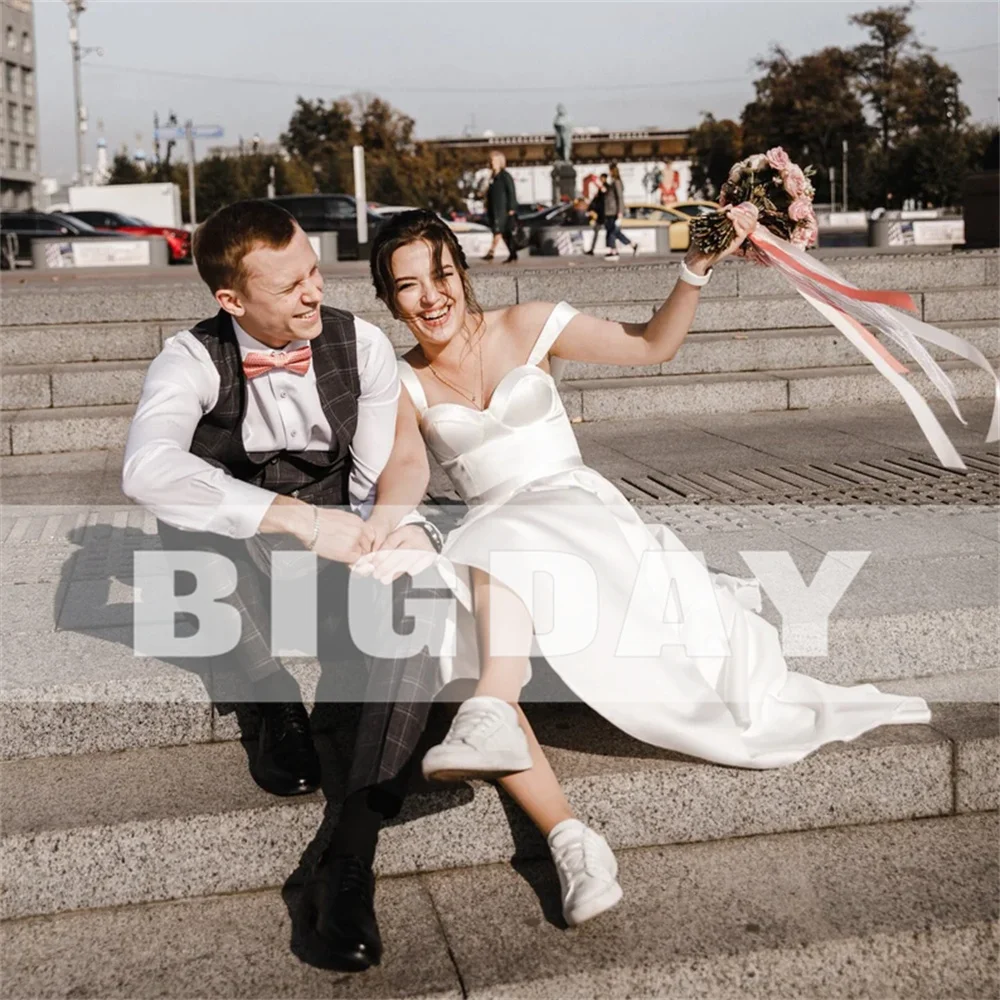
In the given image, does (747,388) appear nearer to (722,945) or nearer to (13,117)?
(722,945)

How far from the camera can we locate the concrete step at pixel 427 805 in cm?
297

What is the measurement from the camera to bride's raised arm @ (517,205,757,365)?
3338mm

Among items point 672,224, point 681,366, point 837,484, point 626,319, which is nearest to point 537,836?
point 837,484

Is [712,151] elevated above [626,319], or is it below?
above

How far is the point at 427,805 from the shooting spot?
310cm

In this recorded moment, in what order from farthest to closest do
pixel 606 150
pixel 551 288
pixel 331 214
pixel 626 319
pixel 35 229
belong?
pixel 606 150 < pixel 35 229 < pixel 331 214 < pixel 551 288 < pixel 626 319

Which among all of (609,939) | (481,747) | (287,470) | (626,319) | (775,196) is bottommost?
(609,939)

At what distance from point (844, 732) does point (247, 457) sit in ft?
5.40

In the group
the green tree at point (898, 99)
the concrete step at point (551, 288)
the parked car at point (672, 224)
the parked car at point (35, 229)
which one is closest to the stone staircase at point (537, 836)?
the concrete step at point (551, 288)

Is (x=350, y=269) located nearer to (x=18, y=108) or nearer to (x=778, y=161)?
(x=778, y=161)

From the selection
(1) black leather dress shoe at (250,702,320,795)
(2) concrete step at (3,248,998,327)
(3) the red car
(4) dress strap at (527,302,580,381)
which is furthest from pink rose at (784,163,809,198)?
(3) the red car

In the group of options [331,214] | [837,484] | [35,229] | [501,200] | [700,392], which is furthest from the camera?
[35,229]

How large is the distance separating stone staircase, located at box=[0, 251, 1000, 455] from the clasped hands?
165 inches

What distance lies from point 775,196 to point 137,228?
33361mm
